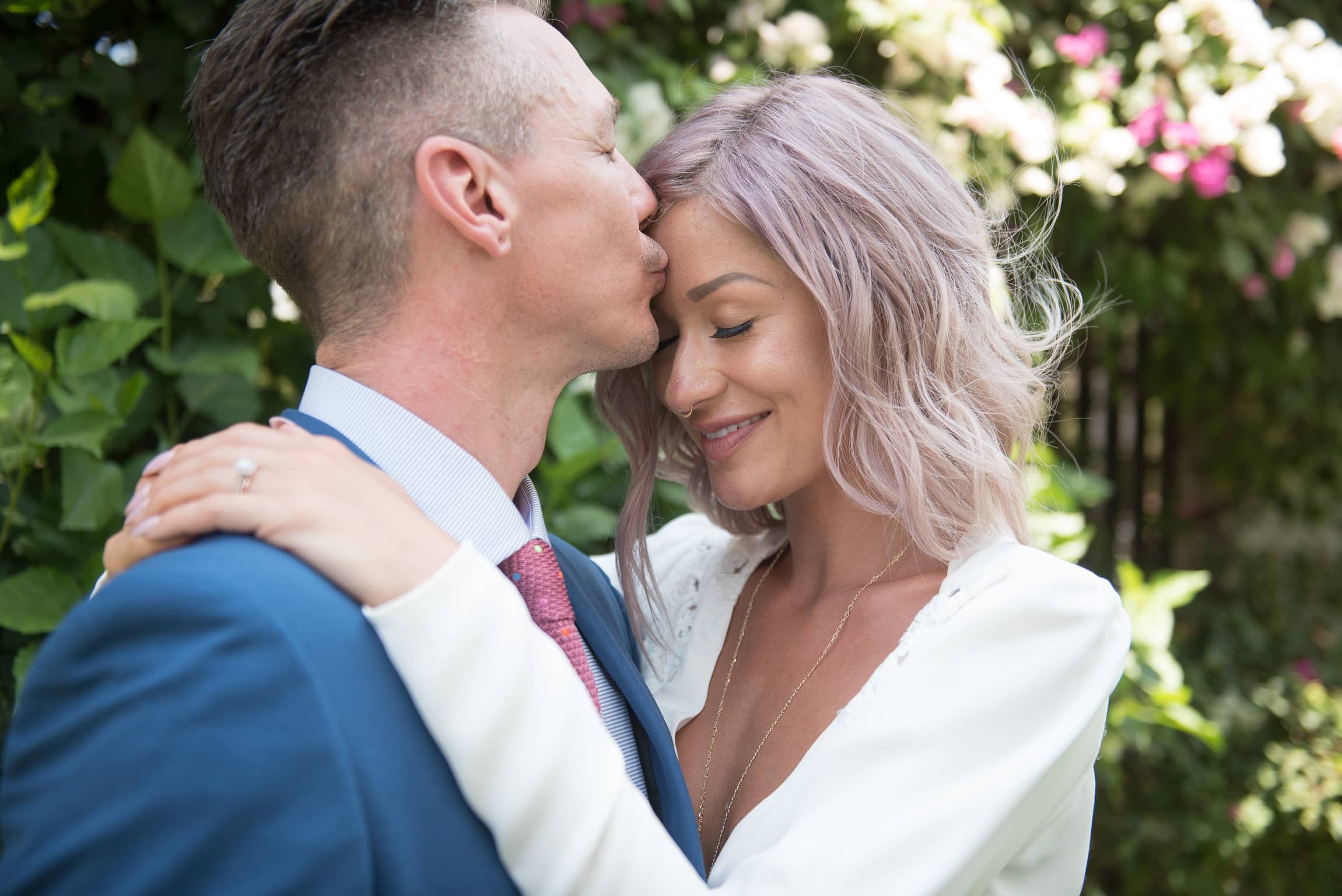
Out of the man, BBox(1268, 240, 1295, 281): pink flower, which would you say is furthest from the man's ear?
BBox(1268, 240, 1295, 281): pink flower

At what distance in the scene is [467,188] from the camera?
138 centimetres

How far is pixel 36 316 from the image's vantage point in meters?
1.83

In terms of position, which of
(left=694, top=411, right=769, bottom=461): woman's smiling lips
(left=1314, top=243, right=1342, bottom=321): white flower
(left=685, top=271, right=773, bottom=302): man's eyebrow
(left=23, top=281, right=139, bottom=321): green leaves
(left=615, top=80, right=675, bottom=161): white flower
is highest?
(left=23, top=281, right=139, bottom=321): green leaves

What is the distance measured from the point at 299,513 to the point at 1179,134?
2.78 metres

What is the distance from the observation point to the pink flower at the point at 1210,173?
118 inches

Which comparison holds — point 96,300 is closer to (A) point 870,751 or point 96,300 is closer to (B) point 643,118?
(B) point 643,118

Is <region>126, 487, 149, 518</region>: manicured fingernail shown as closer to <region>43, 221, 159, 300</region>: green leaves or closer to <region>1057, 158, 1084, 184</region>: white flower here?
<region>43, 221, 159, 300</region>: green leaves

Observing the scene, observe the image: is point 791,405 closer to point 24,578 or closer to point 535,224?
point 535,224

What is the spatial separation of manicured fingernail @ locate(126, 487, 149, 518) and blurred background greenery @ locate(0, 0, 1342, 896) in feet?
1.93

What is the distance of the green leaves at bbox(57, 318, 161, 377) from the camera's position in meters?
1.77

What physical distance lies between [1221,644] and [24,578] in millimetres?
4348

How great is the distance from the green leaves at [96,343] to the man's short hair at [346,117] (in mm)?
471

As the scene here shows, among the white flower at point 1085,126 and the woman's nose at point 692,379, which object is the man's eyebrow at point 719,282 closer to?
the woman's nose at point 692,379

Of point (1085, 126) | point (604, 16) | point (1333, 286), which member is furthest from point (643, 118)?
point (1333, 286)
